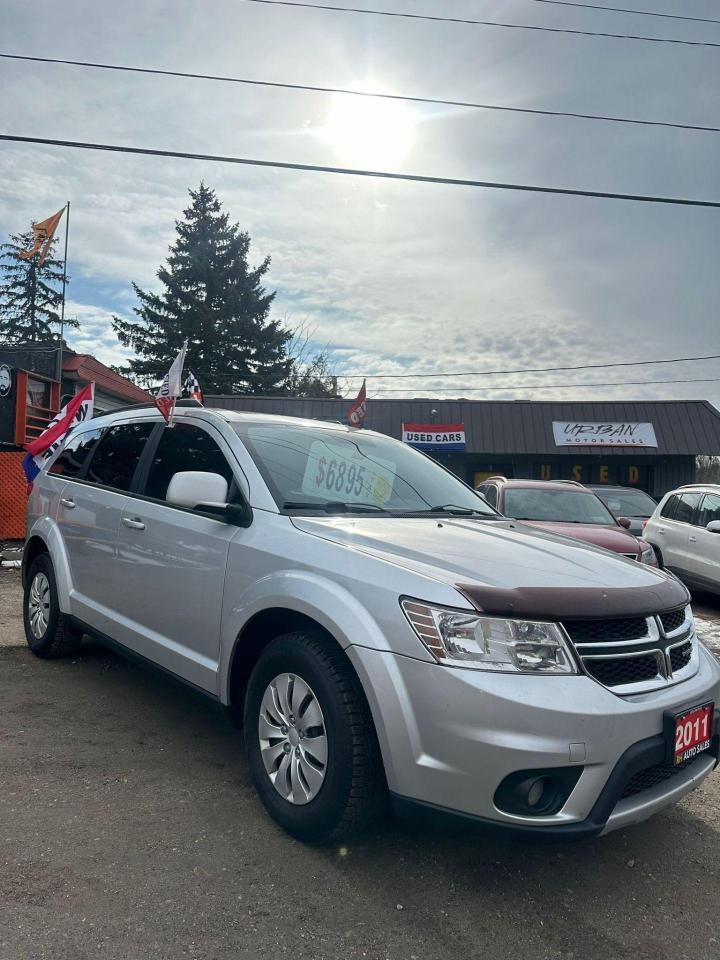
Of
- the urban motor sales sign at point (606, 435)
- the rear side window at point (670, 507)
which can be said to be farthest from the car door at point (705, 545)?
the urban motor sales sign at point (606, 435)

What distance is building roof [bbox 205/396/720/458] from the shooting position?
26.0m

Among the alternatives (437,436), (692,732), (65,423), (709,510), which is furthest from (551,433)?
(692,732)

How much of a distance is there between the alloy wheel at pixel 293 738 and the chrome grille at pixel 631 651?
999mm

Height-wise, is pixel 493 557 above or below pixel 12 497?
above

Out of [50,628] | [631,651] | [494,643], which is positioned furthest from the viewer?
[50,628]

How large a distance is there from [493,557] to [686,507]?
8.10 meters

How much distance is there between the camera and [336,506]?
3.51 metres

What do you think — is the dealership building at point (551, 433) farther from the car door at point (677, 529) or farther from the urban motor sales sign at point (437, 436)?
the car door at point (677, 529)

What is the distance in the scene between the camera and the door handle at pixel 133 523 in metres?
4.12

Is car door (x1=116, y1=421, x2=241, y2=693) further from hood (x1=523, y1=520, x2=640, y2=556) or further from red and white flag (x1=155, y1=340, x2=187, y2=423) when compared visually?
hood (x1=523, y1=520, x2=640, y2=556)

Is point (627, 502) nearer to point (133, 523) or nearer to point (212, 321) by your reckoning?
point (133, 523)

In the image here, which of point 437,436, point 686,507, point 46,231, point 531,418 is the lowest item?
point 686,507

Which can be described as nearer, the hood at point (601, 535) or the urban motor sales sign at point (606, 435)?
the hood at point (601, 535)

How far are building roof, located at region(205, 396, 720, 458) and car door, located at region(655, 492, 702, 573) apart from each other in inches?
605
